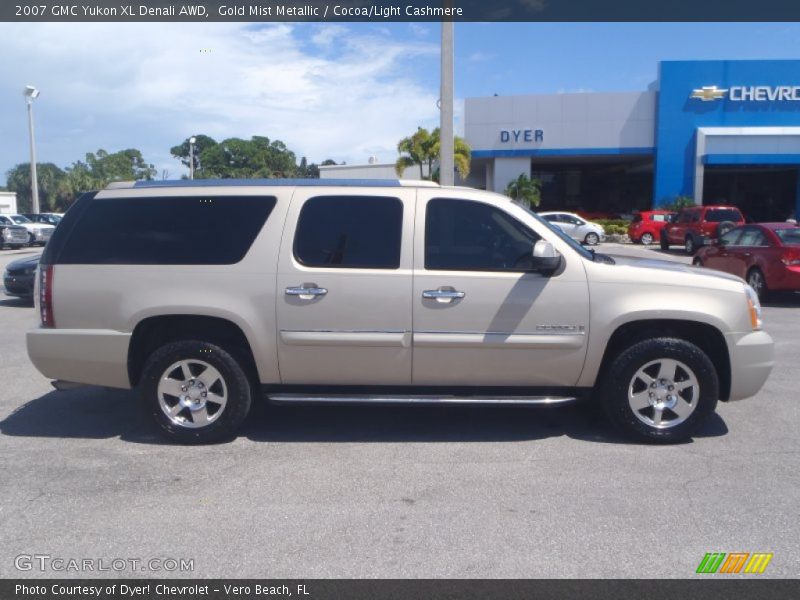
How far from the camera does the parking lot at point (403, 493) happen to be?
3.71 metres

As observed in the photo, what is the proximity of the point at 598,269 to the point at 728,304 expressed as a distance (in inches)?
39.8

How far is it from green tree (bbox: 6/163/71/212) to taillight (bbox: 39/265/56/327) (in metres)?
60.5

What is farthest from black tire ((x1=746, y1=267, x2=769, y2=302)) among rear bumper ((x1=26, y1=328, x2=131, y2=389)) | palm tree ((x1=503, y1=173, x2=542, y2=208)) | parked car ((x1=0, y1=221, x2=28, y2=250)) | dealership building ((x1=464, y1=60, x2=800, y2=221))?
parked car ((x1=0, y1=221, x2=28, y2=250))

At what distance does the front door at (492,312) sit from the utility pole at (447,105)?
7.29 meters

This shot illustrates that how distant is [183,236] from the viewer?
5410 mm

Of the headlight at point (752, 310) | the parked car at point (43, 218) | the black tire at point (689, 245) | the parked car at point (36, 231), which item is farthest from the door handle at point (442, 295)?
the parked car at point (43, 218)

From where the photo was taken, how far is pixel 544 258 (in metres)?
5.02

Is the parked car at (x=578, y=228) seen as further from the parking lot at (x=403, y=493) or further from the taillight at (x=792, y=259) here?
the parking lot at (x=403, y=493)

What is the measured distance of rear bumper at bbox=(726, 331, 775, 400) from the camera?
527 centimetres

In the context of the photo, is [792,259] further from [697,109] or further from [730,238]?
[697,109]

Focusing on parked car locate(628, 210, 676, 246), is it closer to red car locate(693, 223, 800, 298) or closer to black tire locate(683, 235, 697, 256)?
black tire locate(683, 235, 697, 256)

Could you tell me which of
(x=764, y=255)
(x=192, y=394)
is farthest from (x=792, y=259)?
(x=192, y=394)

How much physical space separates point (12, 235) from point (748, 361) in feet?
102

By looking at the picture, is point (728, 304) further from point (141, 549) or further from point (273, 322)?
point (141, 549)
